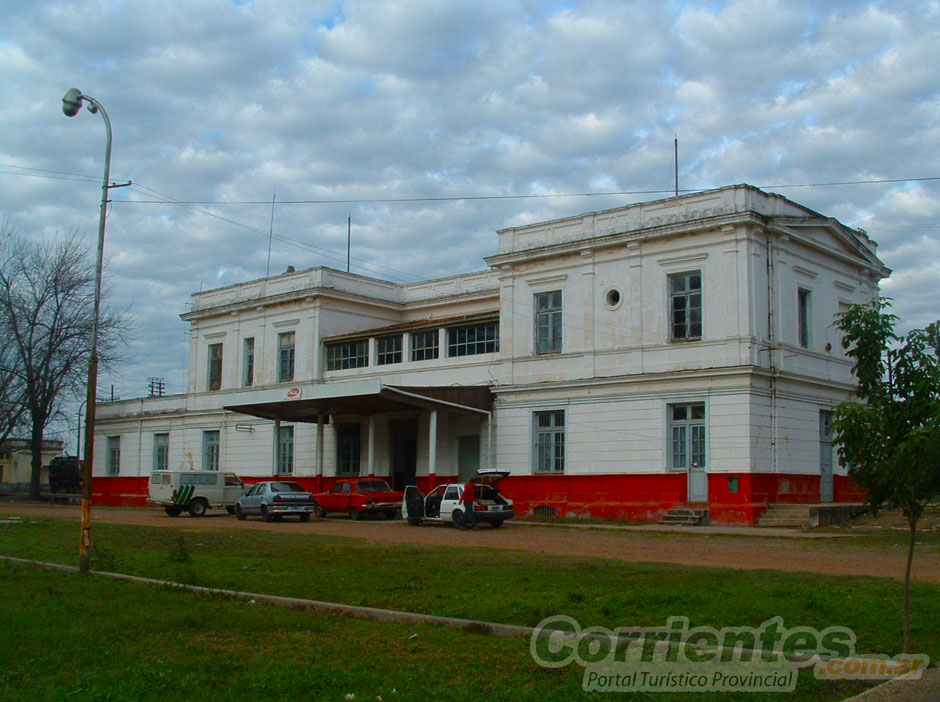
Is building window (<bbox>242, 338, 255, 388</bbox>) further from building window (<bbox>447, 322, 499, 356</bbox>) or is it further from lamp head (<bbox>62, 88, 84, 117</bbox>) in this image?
lamp head (<bbox>62, 88, 84, 117</bbox>)

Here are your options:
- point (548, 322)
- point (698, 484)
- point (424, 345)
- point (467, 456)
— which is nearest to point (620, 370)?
point (548, 322)

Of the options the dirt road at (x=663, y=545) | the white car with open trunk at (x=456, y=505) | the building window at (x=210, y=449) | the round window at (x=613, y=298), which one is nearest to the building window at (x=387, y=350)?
the dirt road at (x=663, y=545)

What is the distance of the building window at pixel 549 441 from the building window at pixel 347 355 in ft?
34.1

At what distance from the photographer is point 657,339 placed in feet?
104

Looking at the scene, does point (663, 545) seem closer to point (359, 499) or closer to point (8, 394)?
point (359, 499)

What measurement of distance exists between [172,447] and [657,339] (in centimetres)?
2978

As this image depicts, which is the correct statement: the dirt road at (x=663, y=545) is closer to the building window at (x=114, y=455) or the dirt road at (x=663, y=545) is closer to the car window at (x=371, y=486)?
the car window at (x=371, y=486)

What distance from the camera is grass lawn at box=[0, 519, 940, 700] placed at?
7.76 metres

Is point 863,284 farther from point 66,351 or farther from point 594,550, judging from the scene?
point 66,351

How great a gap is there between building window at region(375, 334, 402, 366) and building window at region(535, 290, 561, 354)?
7964 millimetres

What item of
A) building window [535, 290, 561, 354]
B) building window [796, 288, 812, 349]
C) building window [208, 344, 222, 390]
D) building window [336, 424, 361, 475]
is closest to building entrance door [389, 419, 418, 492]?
building window [336, 424, 361, 475]

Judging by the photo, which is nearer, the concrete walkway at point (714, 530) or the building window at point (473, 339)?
the concrete walkway at point (714, 530)

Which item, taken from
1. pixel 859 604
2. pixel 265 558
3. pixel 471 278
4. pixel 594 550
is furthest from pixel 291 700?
pixel 471 278

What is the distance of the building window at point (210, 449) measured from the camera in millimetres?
48406
